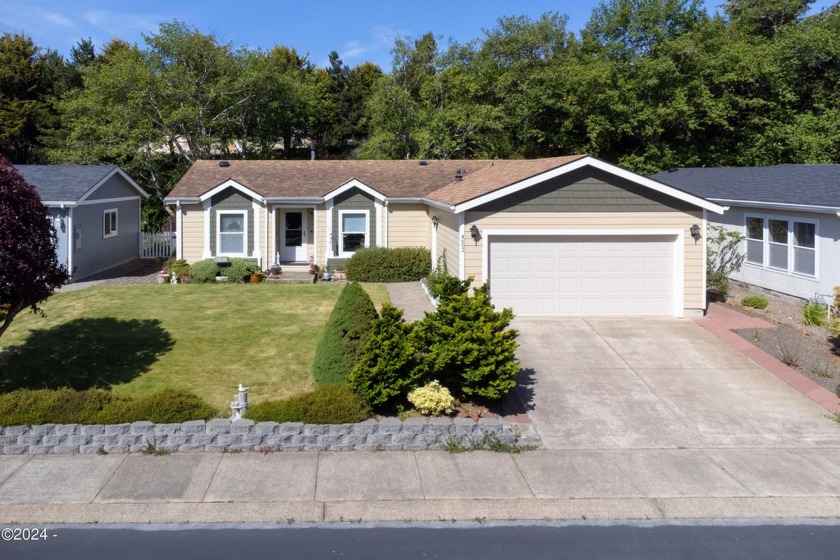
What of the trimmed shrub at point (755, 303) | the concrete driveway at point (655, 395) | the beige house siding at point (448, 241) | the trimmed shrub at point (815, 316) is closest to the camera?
the concrete driveway at point (655, 395)

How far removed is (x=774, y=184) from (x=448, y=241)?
10.8 meters

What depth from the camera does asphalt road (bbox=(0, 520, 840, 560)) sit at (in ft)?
21.5

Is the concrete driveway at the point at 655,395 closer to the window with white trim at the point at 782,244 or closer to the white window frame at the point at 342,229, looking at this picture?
the window with white trim at the point at 782,244

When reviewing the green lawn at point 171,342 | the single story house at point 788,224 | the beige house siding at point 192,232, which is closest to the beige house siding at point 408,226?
the green lawn at point 171,342

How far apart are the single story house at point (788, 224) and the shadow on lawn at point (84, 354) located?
1495 cm

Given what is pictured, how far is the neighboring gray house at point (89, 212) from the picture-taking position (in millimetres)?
20922

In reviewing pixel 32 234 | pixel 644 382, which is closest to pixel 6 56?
pixel 32 234

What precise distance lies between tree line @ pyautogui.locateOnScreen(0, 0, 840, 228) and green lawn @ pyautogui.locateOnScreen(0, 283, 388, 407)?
19.3 metres

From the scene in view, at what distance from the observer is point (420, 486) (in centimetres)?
805

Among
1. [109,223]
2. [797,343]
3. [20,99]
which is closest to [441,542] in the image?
[797,343]

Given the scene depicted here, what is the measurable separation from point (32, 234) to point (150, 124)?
25.6 m

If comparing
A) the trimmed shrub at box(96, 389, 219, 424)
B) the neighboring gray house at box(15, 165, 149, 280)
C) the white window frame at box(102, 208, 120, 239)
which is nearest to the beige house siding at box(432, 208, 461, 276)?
the trimmed shrub at box(96, 389, 219, 424)

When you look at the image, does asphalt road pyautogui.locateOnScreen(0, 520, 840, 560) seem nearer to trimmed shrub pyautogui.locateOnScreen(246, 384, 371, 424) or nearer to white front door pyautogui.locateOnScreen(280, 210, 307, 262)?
trimmed shrub pyautogui.locateOnScreen(246, 384, 371, 424)

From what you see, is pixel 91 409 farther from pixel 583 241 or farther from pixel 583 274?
pixel 583 241
